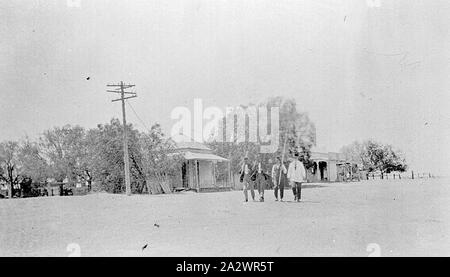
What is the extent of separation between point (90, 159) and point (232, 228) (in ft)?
16.5

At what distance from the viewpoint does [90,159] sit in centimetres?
1077

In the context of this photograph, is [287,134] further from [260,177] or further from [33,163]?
[33,163]

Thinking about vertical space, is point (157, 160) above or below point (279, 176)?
above

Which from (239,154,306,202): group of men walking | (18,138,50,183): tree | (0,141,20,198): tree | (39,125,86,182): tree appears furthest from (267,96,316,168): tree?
(18,138,50,183): tree

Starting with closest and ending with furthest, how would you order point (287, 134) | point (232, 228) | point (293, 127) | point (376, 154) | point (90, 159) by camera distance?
1. point (232, 228)
2. point (293, 127)
3. point (90, 159)
4. point (287, 134)
5. point (376, 154)

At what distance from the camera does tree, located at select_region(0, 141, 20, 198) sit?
8.87 metres

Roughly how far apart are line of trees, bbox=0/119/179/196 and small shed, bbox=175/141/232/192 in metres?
1.93

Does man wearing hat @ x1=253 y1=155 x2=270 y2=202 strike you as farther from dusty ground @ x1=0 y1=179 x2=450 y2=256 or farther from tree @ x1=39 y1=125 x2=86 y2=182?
tree @ x1=39 y1=125 x2=86 y2=182

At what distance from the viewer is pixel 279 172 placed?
10562 mm

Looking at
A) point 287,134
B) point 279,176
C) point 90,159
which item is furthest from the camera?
point 287,134

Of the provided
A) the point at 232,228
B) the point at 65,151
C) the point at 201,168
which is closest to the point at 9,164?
the point at 65,151
